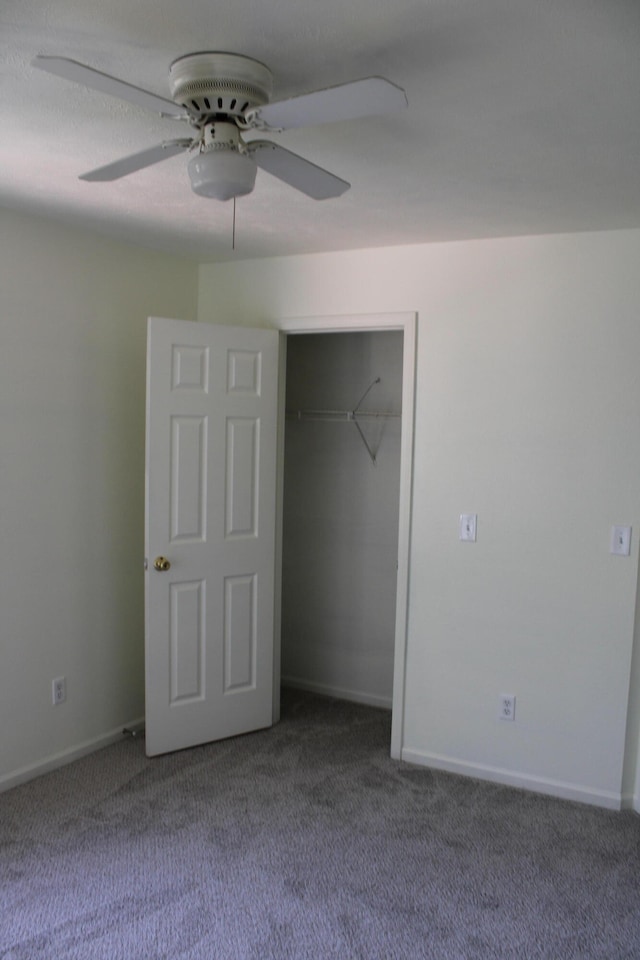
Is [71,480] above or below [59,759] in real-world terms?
above

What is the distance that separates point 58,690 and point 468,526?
198cm

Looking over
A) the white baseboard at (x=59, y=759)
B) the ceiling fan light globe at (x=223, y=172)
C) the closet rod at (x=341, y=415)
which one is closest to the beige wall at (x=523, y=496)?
the closet rod at (x=341, y=415)

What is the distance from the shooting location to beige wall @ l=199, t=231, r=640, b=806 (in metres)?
3.18

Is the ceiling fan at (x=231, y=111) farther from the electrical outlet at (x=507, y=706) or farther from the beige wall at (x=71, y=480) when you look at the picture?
the electrical outlet at (x=507, y=706)

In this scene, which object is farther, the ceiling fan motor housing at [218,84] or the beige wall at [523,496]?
the beige wall at [523,496]

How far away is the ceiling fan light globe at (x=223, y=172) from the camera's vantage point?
5.86ft

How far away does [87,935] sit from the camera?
2.36 meters

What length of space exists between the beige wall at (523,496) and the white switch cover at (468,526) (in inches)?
1.1

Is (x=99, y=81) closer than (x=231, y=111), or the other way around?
(x=99, y=81)

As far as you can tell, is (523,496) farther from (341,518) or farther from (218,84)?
(218,84)

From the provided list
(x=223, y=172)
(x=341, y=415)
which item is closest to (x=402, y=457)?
(x=341, y=415)

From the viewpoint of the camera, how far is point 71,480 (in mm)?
3496

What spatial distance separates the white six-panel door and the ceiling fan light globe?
1718mm

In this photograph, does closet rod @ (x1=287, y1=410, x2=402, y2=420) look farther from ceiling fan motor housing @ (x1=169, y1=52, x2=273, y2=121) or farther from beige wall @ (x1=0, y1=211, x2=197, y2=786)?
ceiling fan motor housing @ (x1=169, y1=52, x2=273, y2=121)
